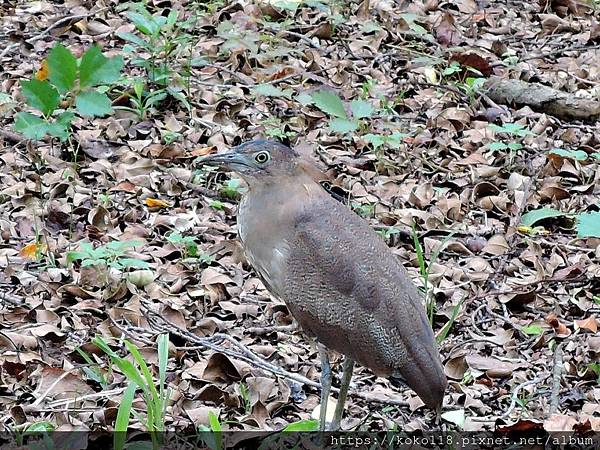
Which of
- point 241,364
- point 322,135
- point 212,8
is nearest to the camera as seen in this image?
point 241,364

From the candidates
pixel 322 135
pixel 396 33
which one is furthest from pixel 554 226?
pixel 396 33

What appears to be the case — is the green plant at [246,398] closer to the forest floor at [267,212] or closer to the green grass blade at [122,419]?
the forest floor at [267,212]

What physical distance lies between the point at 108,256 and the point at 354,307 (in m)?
1.46

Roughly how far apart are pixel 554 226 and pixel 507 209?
0.29 meters

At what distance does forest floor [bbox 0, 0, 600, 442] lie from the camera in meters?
4.60

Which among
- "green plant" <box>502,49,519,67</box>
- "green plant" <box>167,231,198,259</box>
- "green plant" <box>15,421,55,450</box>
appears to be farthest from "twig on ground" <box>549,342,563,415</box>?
"green plant" <box>502,49,519,67</box>

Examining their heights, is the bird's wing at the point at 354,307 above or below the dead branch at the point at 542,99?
above

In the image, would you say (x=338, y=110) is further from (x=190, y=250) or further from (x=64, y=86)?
(x=64, y=86)

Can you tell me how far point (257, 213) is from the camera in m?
4.15

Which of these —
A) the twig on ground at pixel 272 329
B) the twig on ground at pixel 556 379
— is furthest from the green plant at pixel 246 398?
the twig on ground at pixel 556 379

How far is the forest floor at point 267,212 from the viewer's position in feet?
15.1

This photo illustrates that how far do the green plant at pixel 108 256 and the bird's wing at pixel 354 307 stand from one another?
107 centimetres

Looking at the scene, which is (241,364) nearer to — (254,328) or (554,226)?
(254,328)

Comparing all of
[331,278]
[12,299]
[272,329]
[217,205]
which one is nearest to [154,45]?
[217,205]
